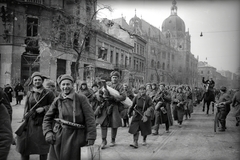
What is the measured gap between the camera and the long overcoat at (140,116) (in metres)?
6.75

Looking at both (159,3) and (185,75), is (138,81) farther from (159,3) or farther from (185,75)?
(159,3)

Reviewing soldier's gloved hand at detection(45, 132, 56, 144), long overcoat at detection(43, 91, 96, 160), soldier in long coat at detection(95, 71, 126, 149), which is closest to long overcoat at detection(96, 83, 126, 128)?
soldier in long coat at detection(95, 71, 126, 149)

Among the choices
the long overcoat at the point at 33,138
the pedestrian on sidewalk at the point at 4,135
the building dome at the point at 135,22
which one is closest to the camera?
the pedestrian on sidewalk at the point at 4,135

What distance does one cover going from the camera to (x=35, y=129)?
4441 millimetres

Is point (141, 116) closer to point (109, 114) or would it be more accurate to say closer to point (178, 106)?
point (109, 114)

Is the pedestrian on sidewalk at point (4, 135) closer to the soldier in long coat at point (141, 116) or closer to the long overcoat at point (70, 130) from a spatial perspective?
the long overcoat at point (70, 130)

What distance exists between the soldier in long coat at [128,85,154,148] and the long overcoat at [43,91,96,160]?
3113mm

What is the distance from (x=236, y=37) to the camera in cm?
574

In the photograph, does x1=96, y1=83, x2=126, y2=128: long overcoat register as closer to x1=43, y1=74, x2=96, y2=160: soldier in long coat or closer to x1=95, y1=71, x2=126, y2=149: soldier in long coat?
x1=95, y1=71, x2=126, y2=149: soldier in long coat

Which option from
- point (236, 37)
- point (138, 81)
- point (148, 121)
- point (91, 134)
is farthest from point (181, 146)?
point (138, 81)

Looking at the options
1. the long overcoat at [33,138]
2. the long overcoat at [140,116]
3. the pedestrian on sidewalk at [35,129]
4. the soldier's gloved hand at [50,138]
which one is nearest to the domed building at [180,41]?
the long overcoat at [140,116]

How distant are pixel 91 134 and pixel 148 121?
3.60m

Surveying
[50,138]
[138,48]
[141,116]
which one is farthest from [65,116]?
[138,48]

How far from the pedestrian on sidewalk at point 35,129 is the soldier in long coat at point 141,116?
2913 mm
